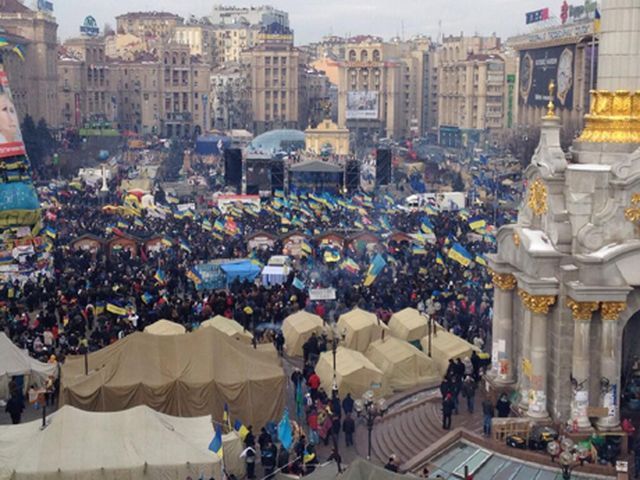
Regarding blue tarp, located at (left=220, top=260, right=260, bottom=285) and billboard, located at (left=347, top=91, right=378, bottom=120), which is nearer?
blue tarp, located at (left=220, top=260, right=260, bottom=285)

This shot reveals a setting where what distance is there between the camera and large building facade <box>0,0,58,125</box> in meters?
118

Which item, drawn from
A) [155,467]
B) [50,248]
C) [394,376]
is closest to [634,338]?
[394,376]

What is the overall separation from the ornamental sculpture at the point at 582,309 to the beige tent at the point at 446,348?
7.22 m

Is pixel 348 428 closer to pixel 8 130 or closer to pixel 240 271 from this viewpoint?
pixel 240 271

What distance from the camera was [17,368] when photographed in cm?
2484

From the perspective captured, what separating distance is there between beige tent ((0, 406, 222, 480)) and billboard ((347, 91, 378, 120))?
11078cm

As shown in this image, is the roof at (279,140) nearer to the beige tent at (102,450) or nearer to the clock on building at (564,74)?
the clock on building at (564,74)

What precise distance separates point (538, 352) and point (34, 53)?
359ft

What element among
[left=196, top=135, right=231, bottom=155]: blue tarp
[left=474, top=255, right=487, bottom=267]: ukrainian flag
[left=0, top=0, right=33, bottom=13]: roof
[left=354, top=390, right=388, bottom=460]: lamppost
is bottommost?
[left=354, top=390, right=388, bottom=460]: lamppost

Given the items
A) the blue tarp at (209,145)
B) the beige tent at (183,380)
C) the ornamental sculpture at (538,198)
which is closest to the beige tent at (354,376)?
the beige tent at (183,380)

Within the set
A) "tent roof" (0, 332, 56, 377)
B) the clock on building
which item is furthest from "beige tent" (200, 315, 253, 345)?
the clock on building

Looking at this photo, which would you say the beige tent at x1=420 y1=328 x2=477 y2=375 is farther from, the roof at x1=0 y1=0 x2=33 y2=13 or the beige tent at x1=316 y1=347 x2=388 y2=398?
the roof at x1=0 y1=0 x2=33 y2=13

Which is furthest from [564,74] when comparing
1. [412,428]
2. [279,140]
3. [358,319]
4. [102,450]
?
[102,450]

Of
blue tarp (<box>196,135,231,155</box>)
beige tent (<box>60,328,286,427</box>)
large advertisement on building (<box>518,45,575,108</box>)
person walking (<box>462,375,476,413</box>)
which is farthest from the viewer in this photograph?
blue tarp (<box>196,135,231,155</box>)
